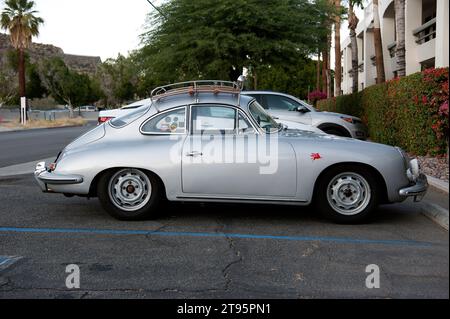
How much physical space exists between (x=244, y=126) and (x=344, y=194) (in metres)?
1.40

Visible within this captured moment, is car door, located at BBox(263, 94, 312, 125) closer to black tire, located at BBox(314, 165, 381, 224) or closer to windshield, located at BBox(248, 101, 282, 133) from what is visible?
windshield, located at BBox(248, 101, 282, 133)

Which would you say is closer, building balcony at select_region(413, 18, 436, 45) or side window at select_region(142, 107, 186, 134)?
side window at select_region(142, 107, 186, 134)

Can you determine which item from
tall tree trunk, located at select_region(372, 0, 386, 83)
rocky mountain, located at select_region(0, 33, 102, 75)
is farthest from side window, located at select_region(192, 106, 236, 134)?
rocky mountain, located at select_region(0, 33, 102, 75)

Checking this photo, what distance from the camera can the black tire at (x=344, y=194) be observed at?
5.99m

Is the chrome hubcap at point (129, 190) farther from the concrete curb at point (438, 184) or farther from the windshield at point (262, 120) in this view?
the concrete curb at point (438, 184)

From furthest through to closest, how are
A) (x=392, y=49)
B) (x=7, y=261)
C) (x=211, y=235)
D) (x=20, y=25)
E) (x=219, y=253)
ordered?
(x=20, y=25) < (x=392, y=49) < (x=211, y=235) < (x=219, y=253) < (x=7, y=261)

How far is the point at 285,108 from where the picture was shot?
43.5 feet

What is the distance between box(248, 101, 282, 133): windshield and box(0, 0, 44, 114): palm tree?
42.1 metres

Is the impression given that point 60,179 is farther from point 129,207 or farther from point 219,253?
point 219,253

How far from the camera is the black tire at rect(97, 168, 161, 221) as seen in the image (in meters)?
6.18

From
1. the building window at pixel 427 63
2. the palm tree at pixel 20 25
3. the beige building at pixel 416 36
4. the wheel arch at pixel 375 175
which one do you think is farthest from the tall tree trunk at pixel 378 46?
the palm tree at pixel 20 25

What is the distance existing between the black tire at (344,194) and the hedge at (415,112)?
4382 mm

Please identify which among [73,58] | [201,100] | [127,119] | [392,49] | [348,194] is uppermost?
[73,58]

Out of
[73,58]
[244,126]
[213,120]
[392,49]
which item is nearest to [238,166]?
[244,126]
